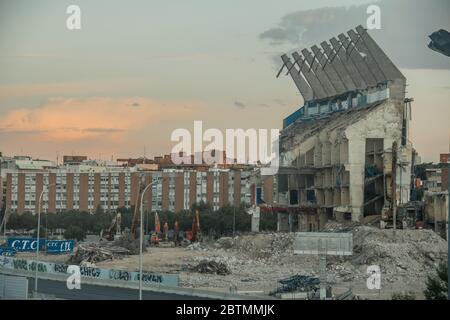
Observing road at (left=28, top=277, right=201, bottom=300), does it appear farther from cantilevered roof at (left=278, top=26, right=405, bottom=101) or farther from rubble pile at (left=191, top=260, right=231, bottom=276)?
cantilevered roof at (left=278, top=26, right=405, bottom=101)

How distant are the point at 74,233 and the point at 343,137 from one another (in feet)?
34.8

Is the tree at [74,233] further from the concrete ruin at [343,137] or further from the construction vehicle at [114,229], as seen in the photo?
the concrete ruin at [343,137]

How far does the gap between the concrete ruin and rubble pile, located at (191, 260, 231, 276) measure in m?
5.57

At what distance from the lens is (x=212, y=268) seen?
20.3m

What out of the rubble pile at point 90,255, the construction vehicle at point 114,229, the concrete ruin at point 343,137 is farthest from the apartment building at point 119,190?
the rubble pile at point 90,255

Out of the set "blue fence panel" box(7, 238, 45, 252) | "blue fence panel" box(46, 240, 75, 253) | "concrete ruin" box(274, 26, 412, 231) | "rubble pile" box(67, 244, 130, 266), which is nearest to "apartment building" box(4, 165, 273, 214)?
"concrete ruin" box(274, 26, 412, 231)

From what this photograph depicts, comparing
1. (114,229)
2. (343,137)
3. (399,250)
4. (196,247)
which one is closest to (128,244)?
(196,247)

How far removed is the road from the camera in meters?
14.4

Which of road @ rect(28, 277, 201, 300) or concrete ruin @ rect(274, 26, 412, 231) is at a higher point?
concrete ruin @ rect(274, 26, 412, 231)

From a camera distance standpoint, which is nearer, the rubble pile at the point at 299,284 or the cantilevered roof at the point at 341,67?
the rubble pile at the point at 299,284

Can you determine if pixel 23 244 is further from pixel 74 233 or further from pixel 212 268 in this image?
pixel 74 233

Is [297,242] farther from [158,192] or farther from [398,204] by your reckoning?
[158,192]

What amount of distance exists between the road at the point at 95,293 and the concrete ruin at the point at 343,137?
9.83 metres

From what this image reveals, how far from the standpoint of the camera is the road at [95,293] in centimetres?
1440
